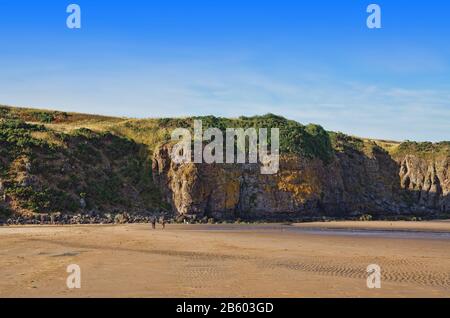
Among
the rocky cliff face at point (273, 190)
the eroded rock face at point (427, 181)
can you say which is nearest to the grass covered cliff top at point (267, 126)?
the eroded rock face at point (427, 181)

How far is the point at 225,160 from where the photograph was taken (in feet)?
177

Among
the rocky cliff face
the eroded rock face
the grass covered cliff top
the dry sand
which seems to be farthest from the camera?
the eroded rock face

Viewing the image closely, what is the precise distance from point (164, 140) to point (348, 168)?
2477 cm

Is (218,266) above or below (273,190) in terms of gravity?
below

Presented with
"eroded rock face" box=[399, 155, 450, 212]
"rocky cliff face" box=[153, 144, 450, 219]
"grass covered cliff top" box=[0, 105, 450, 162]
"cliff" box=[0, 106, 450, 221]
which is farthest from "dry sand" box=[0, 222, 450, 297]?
"eroded rock face" box=[399, 155, 450, 212]

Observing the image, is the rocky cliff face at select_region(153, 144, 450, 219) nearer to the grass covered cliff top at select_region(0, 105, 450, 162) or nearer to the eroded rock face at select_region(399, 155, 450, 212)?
the grass covered cliff top at select_region(0, 105, 450, 162)

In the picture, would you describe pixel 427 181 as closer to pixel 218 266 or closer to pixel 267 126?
pixel 267 126

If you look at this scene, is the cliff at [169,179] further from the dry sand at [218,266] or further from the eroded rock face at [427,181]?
the dry sand at [218,266]

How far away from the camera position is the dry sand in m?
13.7

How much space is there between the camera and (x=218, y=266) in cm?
1861

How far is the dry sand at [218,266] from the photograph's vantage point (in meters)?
13.7

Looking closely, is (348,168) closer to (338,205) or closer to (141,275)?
(338,205)

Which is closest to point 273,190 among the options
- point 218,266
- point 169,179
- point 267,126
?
point 169,179

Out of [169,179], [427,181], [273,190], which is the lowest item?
[273,190]
